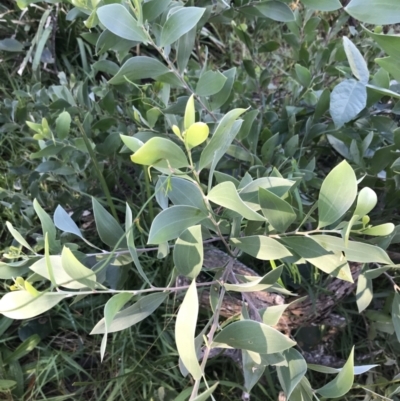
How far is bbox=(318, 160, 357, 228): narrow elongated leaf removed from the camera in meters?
0.41


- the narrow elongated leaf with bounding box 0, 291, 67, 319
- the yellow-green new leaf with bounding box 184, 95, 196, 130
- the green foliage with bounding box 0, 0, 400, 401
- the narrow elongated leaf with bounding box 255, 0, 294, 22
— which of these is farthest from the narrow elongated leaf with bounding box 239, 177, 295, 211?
the narrow elongated leaf with bounding box 255, 0, 294, 22

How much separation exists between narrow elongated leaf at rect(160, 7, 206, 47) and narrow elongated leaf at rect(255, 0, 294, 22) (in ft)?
0.83

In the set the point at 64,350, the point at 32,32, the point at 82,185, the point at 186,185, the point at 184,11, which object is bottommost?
the point at 64,350

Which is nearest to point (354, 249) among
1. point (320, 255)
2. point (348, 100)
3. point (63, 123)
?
point (320, 255)

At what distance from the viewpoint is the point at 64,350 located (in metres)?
1.04

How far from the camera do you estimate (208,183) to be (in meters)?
0.42

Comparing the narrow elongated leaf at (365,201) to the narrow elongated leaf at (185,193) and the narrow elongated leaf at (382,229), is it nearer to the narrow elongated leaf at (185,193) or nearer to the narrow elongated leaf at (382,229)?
the narrow elongated leaf at (382,229)

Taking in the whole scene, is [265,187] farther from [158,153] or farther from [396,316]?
[396,316]

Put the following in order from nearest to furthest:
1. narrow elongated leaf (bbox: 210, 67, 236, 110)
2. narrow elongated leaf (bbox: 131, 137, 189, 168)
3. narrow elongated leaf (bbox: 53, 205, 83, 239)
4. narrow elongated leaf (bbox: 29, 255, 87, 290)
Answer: narrow elongated leaf (bbox: 131, 137, 189, 168)
narrow elongated leaf (bbox: 29, 255, 87, 290)
narrow elongated leaf (bbox: 53, 205, 83, 239)
narrow elongated leaf (bbox: 210, 67, 236, 110)

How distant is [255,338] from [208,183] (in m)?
0.15

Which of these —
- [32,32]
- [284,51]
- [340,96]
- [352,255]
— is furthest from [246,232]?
[32,32]

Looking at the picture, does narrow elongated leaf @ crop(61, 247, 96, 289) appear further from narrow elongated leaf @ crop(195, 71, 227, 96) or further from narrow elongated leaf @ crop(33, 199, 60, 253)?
narrow elongated leaf @ crop(195, 71, 227, 96)

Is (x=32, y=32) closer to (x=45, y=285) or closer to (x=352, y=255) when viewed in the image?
(x=45, y=285)

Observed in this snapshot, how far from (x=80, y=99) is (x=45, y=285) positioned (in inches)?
18.4
